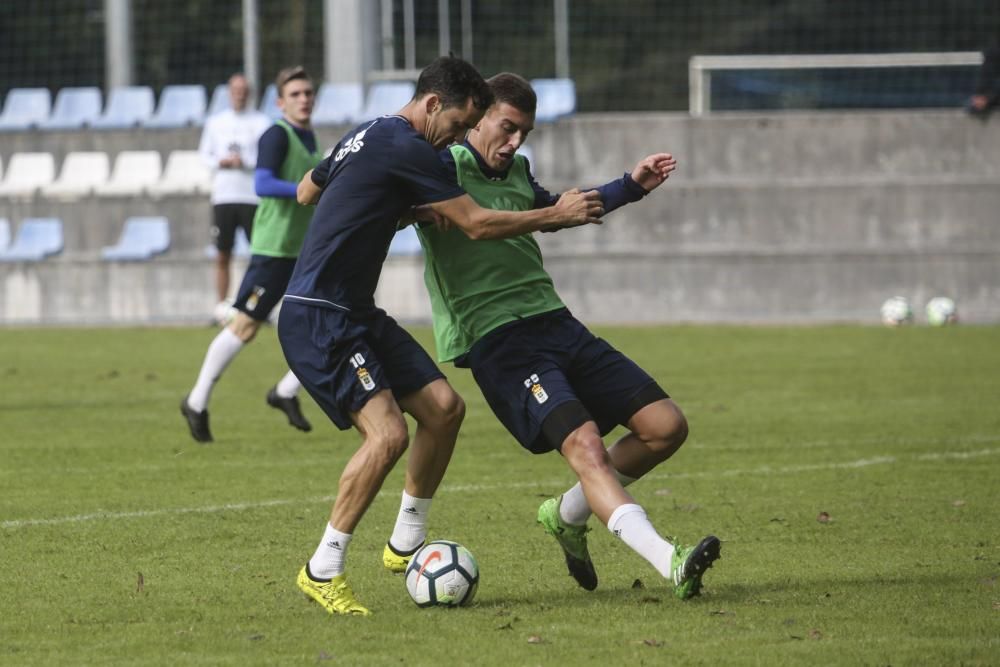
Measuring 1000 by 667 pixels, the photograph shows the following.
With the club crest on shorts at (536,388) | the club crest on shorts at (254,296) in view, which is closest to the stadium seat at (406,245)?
the club crest on shorts at (254,296)

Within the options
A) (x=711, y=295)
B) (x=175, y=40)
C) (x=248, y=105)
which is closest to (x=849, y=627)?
(x=248, y=105)

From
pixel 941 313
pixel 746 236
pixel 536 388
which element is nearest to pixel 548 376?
pixel 536 388

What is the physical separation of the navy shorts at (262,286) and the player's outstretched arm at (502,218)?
4.71 meters

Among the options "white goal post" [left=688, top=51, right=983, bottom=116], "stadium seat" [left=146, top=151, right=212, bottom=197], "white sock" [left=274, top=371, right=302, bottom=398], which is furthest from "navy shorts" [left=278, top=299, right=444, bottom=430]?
"white goal post" [left=688, top=51, right=983, bottom=116]

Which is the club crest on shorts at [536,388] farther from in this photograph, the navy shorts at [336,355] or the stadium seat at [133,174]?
the stadium seat at [133,174]

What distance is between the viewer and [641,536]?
5656 mm

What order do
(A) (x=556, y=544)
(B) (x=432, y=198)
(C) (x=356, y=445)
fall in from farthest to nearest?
(C) (x=356, y=445) → (A) (x=556, y=544) → (B) (x=432, y=198)

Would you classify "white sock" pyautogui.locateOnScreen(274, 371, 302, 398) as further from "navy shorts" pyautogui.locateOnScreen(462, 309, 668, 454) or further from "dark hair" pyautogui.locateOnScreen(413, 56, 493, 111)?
"dark hair" pyautogui.locateOnScreen(413, 56, 493, 111)

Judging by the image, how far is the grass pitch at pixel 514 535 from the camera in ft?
17.4

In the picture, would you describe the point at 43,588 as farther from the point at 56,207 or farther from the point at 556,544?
the point at 56,207

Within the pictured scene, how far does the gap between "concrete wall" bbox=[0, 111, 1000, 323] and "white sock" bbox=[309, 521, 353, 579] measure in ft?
46.3

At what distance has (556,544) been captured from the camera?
712cm

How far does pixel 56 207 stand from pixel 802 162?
9.35 meters

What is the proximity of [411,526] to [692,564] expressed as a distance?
1242mm
